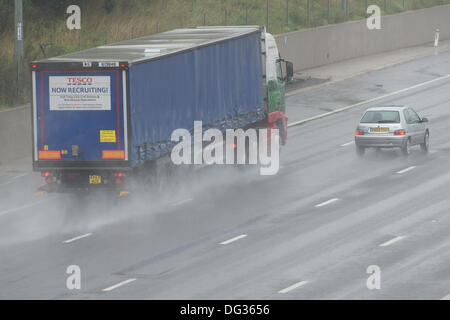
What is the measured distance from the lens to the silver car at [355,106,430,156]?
3634cm

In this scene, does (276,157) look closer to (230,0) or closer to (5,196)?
(5,196)

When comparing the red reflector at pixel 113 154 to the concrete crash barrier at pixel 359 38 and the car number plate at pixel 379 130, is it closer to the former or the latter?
the car number plate at pixel 379 130

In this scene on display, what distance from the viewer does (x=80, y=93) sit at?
93.4ft

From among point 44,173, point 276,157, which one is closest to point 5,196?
point 44,173

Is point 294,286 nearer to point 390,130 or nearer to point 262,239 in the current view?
point 262,239

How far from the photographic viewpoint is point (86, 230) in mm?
27125

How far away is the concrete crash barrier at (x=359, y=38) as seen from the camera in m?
55.6

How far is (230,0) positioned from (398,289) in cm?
3997

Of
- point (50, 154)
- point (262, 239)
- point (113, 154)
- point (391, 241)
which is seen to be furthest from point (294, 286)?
point (50, 154)

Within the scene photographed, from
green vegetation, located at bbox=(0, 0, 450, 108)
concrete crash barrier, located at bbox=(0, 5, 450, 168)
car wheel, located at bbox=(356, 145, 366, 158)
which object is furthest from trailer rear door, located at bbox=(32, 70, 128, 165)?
concrete crash barrier, located at bbox=(0, 5, 450, 168)

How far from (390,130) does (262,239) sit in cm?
1190

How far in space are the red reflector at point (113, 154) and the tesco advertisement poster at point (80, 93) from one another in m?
1.06

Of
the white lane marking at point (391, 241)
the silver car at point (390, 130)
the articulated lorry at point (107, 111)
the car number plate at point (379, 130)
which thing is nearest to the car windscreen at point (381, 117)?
the silver car at point (390, 130)

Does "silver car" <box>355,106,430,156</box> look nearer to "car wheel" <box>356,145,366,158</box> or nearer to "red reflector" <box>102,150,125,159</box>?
"car wheel" <box>356,145,366,158</box>
